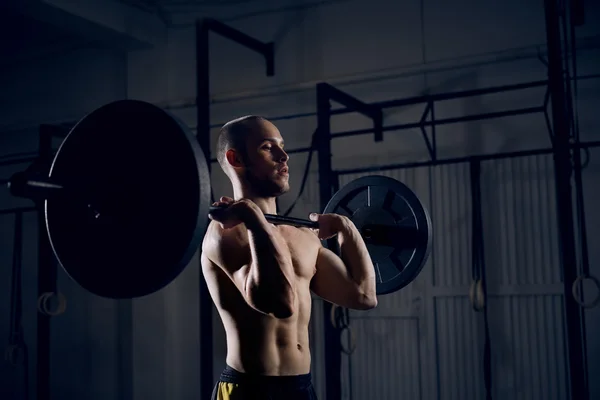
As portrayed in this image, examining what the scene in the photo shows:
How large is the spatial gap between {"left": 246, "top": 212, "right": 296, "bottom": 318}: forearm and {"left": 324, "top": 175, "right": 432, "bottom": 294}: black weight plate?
82 centimetres

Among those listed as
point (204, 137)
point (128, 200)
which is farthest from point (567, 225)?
point (128, 200)

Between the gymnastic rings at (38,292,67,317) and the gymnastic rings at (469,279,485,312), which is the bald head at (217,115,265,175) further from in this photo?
the gymnastic rings at (38,292,67,317)

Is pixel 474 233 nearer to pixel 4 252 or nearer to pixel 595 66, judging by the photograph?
pixel 595 66

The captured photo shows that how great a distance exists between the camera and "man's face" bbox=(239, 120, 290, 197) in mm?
2361

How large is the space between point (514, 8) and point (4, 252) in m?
5.07

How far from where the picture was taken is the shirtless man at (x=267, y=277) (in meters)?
2.04

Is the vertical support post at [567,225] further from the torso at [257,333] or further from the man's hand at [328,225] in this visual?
the torso at [257,333]

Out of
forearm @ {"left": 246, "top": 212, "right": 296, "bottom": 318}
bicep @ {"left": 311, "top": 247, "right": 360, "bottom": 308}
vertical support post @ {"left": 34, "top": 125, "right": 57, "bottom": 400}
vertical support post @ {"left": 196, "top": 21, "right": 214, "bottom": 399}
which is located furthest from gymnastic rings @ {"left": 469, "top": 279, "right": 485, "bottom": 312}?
vertical support post @ {"left": 34, "top": 125, "right": 57, "bottom": 400}

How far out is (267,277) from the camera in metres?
2.01

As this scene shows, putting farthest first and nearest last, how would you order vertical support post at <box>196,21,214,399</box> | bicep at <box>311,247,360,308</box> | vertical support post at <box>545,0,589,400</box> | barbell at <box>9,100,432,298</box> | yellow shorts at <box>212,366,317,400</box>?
1. vertical support post at <box>196,21,214,399</box>
2. vertical support post at <box>545,0,589,400</box>
3. bicep at <box>311,247,360,308</box>
4. yellow shorts at <box>212,366,317,400</box>
5. barbell at <box>9,100,432,298</box>

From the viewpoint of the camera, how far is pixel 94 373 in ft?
19.2

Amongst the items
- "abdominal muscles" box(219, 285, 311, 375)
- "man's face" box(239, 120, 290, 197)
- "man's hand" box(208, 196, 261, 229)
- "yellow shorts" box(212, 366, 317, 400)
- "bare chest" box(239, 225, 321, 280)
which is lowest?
"yellow shorts" box(212, 366, 317, 400)

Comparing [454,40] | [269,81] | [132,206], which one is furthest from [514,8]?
[132,206]

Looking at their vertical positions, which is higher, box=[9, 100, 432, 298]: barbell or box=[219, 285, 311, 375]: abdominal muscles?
box=[9, 100, 432, 298]: barbell
